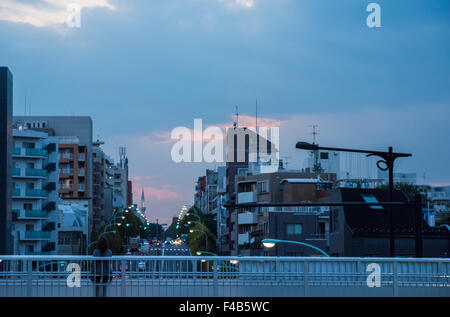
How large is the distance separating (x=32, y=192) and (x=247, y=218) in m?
30.1

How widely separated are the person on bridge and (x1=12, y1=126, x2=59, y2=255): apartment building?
79669 mm

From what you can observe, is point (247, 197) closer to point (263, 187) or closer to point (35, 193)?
point (263, 187)

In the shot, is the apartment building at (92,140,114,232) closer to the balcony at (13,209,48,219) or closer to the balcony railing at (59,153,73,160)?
the balcony railing at (59,153,73,160)

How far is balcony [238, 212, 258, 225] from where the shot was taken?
8719cm

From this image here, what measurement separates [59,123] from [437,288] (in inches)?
5198

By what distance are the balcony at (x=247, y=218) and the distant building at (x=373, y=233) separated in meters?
24.4

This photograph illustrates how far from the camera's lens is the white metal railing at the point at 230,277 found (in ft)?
70.6

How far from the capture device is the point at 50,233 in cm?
10238

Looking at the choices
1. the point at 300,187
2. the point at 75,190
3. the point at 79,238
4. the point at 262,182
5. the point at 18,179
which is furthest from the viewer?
the point at 75,190

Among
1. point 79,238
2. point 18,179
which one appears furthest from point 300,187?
point 79,238

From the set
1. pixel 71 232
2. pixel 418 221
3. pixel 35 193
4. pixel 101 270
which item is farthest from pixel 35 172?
pixel 101 270

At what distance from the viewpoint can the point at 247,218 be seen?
292ft
